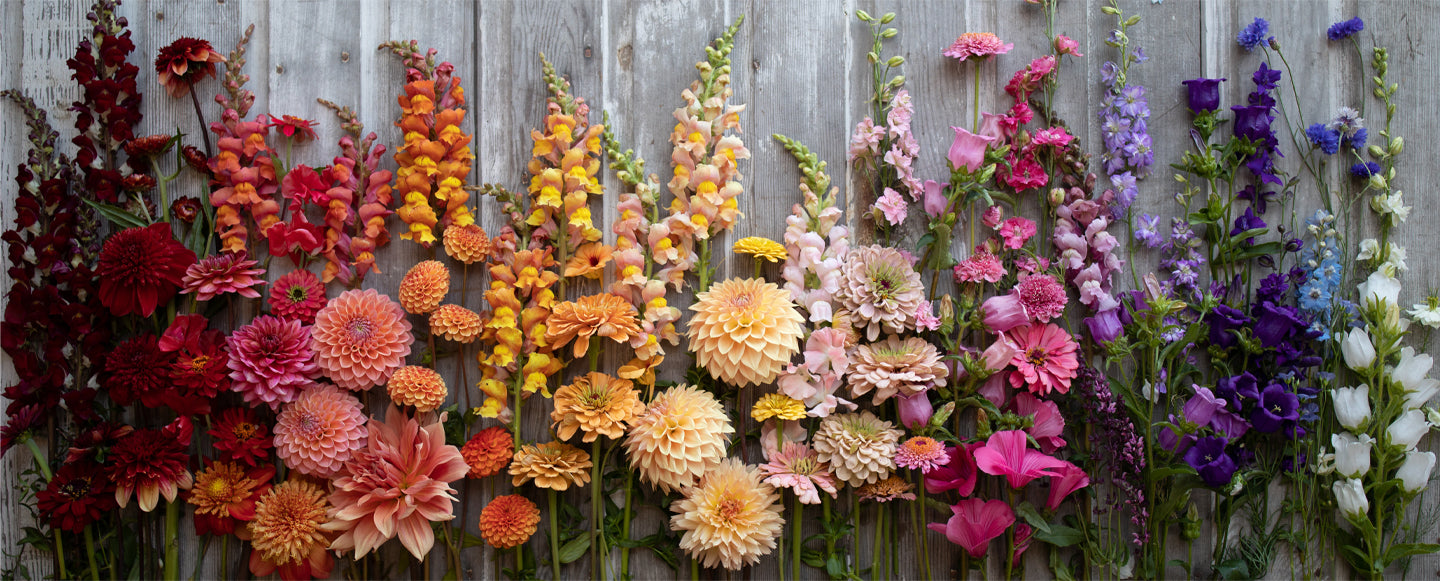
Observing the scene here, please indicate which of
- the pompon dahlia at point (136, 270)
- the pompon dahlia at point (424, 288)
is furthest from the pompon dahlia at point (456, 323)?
the pompon dahlia at point (136, 270)

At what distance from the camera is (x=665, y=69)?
1.73 meters

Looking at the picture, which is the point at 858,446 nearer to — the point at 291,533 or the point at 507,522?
the point at 507,522

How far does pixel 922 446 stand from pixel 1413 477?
1128 millimetres

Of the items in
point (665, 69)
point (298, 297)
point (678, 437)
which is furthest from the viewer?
point (665, 69)

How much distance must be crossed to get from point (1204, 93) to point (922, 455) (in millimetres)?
1064

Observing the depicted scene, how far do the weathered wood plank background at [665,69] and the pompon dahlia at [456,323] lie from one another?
116mm

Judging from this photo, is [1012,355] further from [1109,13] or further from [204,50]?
[204,50]

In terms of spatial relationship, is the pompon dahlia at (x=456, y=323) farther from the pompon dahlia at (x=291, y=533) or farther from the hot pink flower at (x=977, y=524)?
the hot pink flower at (x=977, y=524)

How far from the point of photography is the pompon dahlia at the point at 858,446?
5.11ft

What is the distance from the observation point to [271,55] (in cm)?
173

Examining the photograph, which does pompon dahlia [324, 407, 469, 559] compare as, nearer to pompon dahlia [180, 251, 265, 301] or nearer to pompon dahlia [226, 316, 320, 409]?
pompon dahlia [226, 316, 320, 409]

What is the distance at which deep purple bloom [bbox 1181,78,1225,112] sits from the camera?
1674 mm

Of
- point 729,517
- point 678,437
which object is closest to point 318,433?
point 678,437

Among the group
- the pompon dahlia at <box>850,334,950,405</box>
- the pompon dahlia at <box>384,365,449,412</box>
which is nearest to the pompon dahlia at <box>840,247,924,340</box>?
the pompon dahlia at <box>850,334,950,405</box>
